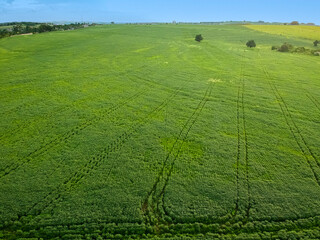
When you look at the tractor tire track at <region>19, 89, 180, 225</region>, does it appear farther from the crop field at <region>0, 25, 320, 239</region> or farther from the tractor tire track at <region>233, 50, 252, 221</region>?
the tractor tire track at <region>233, 50, 252, 221</region>

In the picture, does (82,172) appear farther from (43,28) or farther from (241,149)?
(43,28)

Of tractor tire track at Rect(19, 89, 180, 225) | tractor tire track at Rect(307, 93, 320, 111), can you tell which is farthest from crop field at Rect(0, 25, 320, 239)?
tractor tire track at Rect(307, 93, 320, 111)

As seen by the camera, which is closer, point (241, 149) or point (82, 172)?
point (82, 172)

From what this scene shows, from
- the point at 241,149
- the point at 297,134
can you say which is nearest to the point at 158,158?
the point at 241,149

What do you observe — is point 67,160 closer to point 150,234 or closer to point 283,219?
point 150,234

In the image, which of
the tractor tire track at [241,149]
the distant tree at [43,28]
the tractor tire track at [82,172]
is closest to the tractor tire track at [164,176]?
the tractor tire track at [82,172]

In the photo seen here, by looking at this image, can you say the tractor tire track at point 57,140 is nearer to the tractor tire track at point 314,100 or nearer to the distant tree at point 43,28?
the tractor tire track at point 314,100
